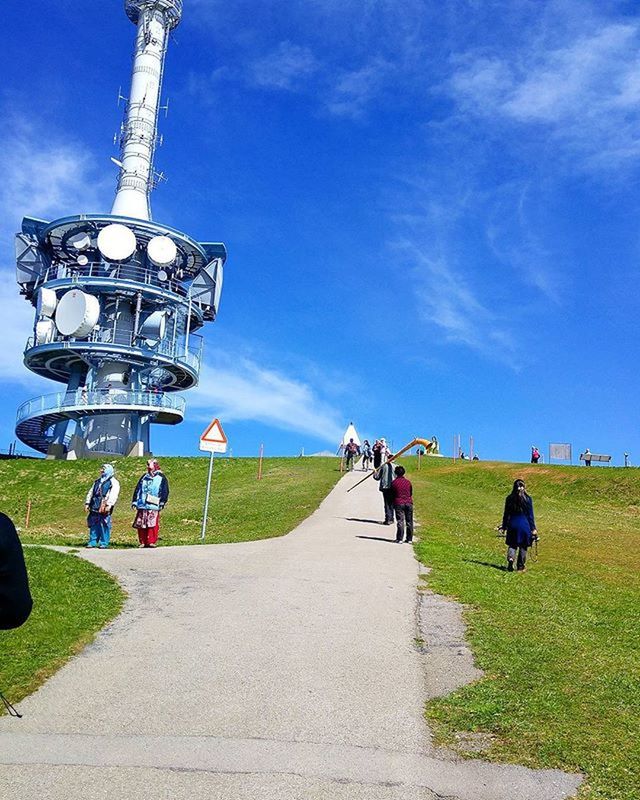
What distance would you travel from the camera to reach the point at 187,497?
111 feet

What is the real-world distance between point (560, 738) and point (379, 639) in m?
3.35

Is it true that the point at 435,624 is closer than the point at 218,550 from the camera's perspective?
Yes

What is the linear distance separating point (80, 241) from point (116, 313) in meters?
6.48

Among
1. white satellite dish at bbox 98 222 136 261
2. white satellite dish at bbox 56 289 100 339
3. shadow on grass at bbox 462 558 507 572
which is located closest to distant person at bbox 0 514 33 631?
shadow on grass at bbox 462 558 507 572

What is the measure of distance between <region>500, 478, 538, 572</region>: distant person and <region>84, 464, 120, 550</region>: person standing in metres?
9.11

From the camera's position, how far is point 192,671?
7.55 m

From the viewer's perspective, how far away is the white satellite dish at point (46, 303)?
54188mm

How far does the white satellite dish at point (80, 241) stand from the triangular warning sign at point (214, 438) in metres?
41.6

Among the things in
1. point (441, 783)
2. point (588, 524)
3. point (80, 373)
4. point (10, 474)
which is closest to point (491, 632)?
point (441, 783)

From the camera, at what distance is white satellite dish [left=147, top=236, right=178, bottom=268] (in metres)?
54.7

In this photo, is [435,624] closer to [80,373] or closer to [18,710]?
[18,710]

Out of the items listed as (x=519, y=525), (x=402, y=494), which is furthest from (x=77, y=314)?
(x=519, y=525)

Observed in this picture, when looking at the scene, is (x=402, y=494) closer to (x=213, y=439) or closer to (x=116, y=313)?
(x=213, y=439)

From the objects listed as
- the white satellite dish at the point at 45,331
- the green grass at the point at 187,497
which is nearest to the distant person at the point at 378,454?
the green grass at the point at 187,497
